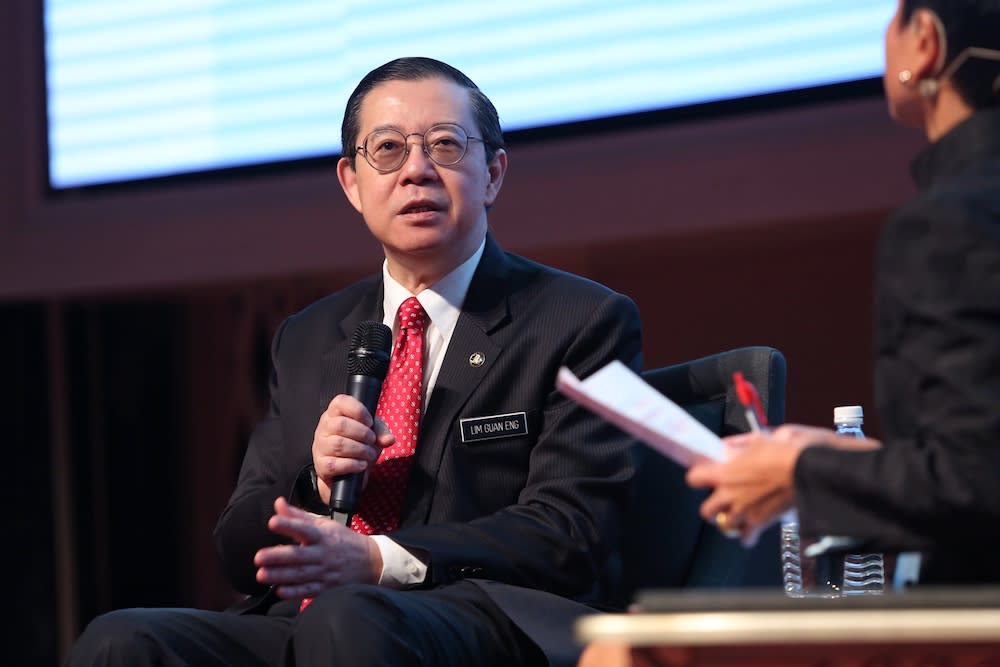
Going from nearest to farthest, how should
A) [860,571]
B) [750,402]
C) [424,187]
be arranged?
1. [750,402]
2. [424,187]
3. [860,571]

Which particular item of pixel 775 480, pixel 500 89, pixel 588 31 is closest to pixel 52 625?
pixel 500 89

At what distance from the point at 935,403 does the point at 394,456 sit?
104 centimetres

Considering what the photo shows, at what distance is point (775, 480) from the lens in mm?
1223

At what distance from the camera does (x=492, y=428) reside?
200 cm

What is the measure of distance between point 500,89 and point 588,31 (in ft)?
0.90

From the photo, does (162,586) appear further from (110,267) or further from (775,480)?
(775,480)

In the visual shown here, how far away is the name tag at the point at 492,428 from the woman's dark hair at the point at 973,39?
2.96 ft

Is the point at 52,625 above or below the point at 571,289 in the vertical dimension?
below

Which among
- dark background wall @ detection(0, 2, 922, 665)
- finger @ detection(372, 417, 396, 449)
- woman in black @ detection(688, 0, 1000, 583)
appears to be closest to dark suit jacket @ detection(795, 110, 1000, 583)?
woman in black @ detection(688, 0, 1000, 583)

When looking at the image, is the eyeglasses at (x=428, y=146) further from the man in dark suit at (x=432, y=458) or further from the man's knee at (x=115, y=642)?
the man's knee at (x=115, y=642)

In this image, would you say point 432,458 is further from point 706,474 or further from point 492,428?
point 706,474

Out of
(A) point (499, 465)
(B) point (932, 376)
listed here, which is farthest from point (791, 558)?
(B) point (932, 376)

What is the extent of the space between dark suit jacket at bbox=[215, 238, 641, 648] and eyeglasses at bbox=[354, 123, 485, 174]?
0.56ft

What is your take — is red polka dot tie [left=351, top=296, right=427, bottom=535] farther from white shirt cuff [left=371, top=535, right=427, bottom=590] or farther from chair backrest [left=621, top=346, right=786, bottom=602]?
chair backrest [left=621, top=346, right=786, bottom=602]
